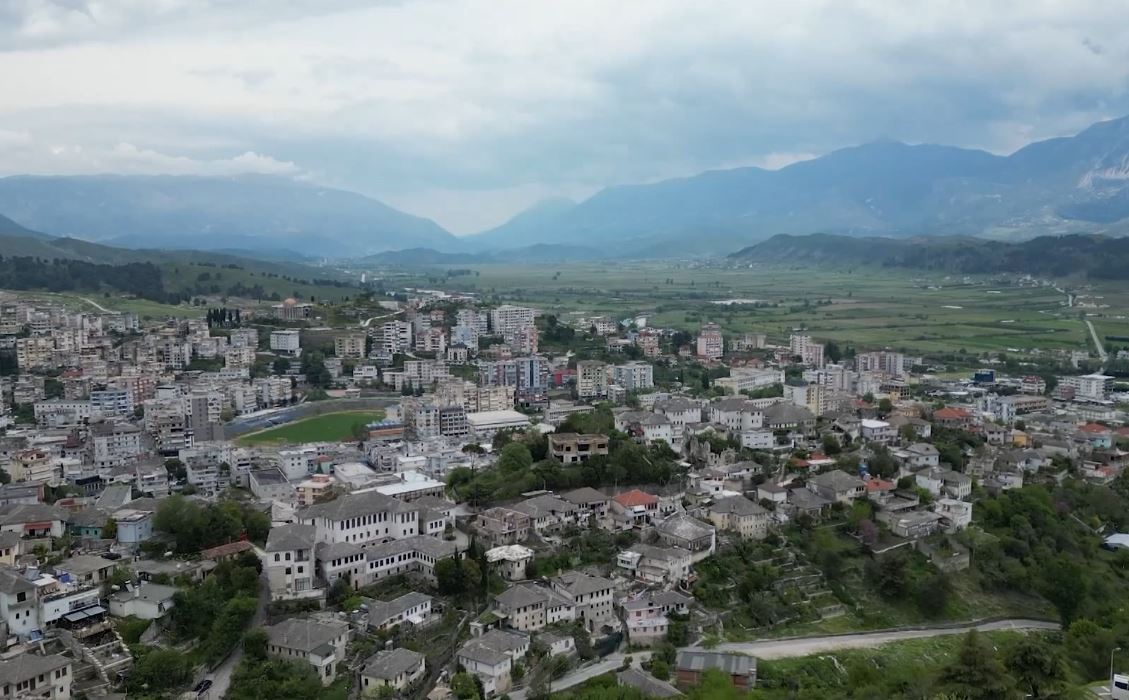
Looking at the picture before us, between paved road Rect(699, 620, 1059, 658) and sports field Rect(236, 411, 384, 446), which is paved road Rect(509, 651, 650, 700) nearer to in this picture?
paved road Rect(699, 620, 1059, 658)

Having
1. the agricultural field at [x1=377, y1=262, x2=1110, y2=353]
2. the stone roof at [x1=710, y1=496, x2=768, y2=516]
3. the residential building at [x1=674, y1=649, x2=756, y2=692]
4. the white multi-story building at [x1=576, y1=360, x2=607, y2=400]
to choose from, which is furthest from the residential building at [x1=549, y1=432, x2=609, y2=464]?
the agricultural field at [x1=377, y1=262, x2=1110, y2=353]

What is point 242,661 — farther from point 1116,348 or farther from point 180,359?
point 1116,348

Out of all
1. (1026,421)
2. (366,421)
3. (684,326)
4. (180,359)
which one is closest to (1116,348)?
(1026,421)

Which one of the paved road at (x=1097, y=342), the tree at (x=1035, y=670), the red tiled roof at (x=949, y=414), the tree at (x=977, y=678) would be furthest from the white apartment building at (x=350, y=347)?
the paved road at (x=1097, y=342)

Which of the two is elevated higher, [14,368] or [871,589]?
[14,368]

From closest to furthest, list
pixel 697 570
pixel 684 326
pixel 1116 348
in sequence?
pixel 697 570
pixel 1116 348
pixel 684 326

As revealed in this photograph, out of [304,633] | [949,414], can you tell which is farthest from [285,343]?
[304,633]

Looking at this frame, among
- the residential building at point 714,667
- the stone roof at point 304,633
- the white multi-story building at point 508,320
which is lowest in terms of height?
the residential building at point 714,667

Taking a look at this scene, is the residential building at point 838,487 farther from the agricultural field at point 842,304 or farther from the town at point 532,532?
the agricultural field at point 842,304
